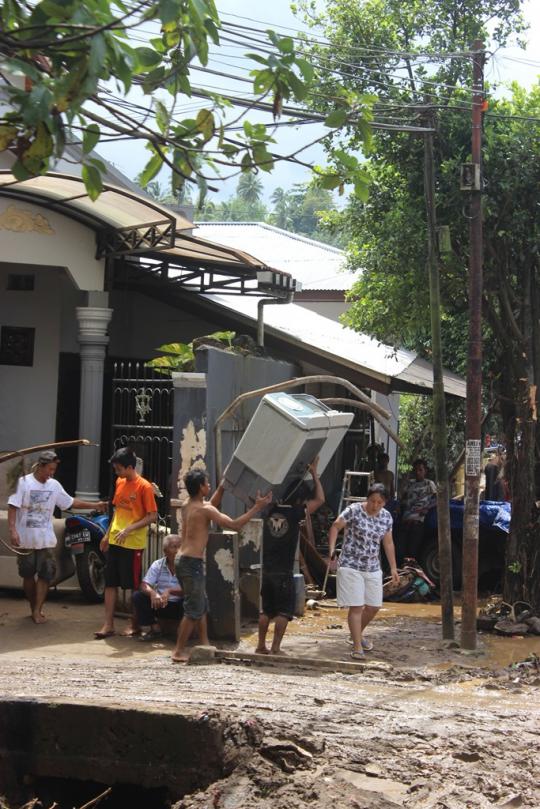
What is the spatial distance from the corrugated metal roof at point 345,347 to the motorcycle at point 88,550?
18.1ft

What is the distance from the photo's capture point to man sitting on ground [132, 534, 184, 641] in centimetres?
1020

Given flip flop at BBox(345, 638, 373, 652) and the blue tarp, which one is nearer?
flip flop at BBox(345, 638, 373, 652)

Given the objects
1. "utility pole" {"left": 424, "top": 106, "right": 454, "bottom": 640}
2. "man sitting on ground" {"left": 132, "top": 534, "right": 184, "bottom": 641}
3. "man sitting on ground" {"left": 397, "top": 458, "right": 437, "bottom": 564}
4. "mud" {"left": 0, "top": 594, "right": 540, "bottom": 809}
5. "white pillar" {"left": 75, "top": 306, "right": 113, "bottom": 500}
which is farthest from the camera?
"man sitting on ground" {"left": 397, "top": 458, "right": 437, "bottom": 564}

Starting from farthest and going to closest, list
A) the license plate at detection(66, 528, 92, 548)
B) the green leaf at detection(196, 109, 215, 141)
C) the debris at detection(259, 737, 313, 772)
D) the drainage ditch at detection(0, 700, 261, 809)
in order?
the license plate at detection(66, 528, 92, 548) < the drainage ditch at detection(0, 700, 261, 809) < the debris at detection(259, 737, 313, 772) < the green leaf at detection(196, 109, 215, 141)

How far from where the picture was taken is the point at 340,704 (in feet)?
26.2

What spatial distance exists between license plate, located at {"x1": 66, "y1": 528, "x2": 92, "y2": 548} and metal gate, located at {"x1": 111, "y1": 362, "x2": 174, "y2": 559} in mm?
913

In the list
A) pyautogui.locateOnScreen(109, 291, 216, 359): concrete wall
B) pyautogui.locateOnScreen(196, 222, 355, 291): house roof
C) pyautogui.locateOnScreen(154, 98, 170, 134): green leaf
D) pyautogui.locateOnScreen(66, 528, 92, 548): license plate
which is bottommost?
A: pyautogui.locateOnScreen(66, 528, 92, 548): license plate

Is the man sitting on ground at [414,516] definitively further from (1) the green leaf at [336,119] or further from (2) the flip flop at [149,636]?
(1) the green leaf at [336,119]

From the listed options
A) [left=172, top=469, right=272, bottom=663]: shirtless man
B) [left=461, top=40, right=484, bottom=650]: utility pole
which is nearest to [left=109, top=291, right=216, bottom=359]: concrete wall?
[left=461, top=40, right=484, bottom=650]: utility pole

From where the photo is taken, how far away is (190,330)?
692 inches

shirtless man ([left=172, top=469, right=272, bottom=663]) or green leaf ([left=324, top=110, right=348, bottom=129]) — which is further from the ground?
green leaf ([left=324, top=110, right=348, bottom=129])

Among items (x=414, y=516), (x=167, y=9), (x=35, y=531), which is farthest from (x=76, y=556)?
(x=167, y=9)

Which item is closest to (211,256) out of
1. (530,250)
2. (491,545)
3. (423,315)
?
(423,315)

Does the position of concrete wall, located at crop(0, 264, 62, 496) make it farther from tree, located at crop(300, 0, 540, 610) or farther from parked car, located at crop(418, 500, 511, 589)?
parked car, located at crop(418, 500, 511, 589)
